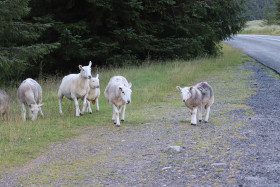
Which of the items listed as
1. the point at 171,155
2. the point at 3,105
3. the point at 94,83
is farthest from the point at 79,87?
the point at 171,155

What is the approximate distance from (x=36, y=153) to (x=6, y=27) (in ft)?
27.6

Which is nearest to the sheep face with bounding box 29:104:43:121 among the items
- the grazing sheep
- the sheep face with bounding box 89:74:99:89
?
the grazing sheep

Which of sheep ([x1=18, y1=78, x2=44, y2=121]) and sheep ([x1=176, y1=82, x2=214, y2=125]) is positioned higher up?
sheep ([x1=176, y1=82, x2=214, y2=125])

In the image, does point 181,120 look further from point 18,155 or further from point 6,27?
point 6,27

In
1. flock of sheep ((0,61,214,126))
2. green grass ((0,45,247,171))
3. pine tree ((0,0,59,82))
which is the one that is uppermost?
pine tree ((0,0,59,82))

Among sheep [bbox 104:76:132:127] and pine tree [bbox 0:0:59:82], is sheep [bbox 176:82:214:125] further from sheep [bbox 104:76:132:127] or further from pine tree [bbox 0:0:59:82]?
pine tree [bbox 0:0:59:82]

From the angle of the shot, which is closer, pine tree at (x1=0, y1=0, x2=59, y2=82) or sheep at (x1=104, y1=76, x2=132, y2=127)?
sheep at (x1=104, y1=76, x2=132, y2=127)

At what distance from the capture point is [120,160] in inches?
295

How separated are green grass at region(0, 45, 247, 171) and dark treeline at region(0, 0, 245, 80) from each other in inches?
56.5

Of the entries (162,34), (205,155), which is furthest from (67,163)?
(162,34)

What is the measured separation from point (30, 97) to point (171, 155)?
5954 millimetres

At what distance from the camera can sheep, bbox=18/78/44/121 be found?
38.3 feet

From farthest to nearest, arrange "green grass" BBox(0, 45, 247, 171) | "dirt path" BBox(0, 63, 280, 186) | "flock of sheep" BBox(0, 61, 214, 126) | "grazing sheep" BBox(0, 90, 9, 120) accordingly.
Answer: "grazing sheep" BBox(0, 90, 9, 120) < "flock of sheep" BBox(0, 61, 214, 126) < "green grass" BBox(0, 45, 247, 171) < "dirt path" BBox(0, 63, 280, 186)

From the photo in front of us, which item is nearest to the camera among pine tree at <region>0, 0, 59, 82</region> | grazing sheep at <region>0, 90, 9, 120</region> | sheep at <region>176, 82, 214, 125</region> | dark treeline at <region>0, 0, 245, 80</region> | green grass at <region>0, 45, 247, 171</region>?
green grass at <region>0, 45, 247, 171</region>
